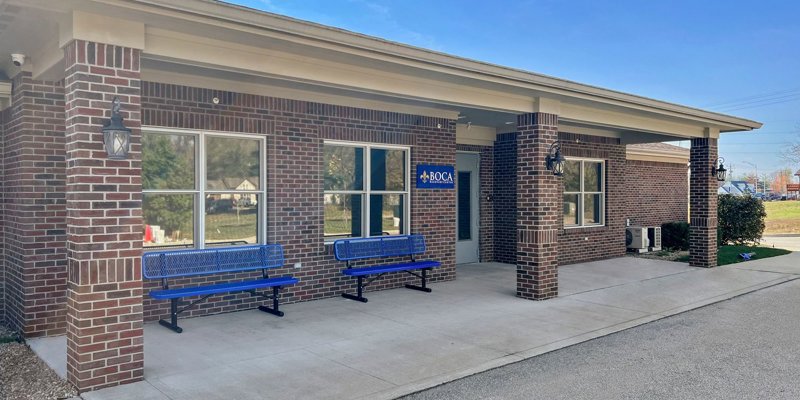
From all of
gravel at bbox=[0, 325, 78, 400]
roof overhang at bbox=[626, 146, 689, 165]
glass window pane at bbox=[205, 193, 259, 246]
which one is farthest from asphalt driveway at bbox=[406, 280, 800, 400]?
roof overhang at bbox=[626, 146, 689, 165]

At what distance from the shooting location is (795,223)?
1284 inches

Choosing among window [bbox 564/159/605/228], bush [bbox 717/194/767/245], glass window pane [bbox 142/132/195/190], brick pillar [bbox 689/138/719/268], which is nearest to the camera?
glass window pane [bbox 142/132/195/190]

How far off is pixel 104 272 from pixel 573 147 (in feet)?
37.4

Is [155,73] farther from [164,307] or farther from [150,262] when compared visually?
[164,307]

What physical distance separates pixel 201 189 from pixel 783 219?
123 ft

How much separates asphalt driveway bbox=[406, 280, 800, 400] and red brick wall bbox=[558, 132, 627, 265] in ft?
19.2

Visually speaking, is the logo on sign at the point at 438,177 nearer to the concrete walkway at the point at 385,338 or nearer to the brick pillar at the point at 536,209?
the brick pillar at the point at 536,209

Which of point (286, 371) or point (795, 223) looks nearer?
point (286, 371)

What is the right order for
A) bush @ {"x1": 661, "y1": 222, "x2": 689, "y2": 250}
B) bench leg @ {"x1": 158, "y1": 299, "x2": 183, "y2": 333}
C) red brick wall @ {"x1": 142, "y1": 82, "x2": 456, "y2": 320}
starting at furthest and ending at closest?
bush @ {"x1": 661, "y1": 222, "x2": 689, "y2": 250}, red brick wall @ {"x1": 142, "y1": 82, "x2": 456, "y2": 320}, bench leg @ {"x1": 158, "y1": 299, "x2": 183, "y2": 333}

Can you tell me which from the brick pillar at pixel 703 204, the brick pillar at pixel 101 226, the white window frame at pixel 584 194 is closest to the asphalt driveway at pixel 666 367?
the brick pillar at pixel 101 226

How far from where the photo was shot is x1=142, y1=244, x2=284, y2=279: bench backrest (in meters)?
7.25

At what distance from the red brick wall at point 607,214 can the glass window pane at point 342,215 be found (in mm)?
5788

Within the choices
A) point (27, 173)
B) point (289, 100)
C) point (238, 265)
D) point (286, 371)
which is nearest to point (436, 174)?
point (289, 100)

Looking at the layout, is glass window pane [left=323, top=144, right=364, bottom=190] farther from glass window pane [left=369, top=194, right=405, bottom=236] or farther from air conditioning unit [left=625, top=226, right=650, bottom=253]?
air conditioning unit [left=625, top=226, right=650, bottom=253]
